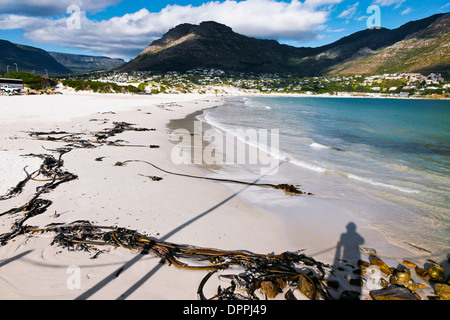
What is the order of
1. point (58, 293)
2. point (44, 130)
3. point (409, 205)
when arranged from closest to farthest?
point (58, 293) → point (409, 205) → point (44, 130)

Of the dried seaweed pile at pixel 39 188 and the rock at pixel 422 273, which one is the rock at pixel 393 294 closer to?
the rock at pixel 422 273

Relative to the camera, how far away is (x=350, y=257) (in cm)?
448

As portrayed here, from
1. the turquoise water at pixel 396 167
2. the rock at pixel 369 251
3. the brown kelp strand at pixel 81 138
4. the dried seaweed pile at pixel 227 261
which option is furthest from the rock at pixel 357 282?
the brown kelp strand at pixel 81 138

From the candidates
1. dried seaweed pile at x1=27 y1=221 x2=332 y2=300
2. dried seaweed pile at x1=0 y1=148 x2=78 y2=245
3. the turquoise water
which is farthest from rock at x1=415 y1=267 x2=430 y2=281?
dried seaweed pile at x1=0 y1=148 x2=78 y2=245

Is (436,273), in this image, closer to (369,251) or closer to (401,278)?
(401,278)

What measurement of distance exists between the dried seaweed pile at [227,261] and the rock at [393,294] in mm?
699

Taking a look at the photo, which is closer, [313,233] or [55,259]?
[55,259]

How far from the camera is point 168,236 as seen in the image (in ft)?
14.9

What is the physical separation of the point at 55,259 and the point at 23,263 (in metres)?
0.42

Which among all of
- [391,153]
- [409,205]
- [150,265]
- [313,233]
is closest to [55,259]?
[150,265]

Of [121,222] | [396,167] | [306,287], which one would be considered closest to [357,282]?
[306,287]

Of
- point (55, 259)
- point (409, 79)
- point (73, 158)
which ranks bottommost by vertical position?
point (55, 259)

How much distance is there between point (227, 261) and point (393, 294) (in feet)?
8.43

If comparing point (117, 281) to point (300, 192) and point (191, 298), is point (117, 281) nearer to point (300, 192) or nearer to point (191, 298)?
point (191, 298)
